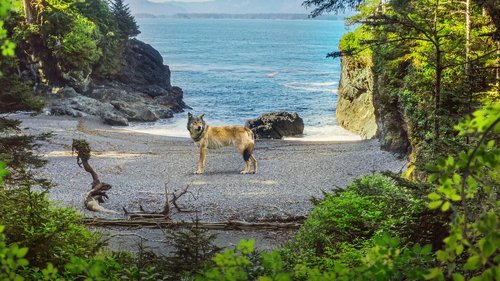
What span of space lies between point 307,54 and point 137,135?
267ft

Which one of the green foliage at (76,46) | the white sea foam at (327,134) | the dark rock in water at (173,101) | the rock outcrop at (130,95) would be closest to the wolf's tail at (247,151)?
the white sea foam at (327,134)

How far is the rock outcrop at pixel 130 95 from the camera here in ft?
109

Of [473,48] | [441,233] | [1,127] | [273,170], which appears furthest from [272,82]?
[441,233]

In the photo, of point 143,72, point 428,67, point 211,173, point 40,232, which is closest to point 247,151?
point 211,173

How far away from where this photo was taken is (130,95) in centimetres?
3991

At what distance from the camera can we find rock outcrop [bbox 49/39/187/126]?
33.1m

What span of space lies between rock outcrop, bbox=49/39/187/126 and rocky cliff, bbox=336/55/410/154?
1289 cm

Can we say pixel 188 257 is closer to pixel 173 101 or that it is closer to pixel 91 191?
pixel 91 191

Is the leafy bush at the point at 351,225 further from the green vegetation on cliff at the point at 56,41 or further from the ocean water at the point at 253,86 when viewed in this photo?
the green vegetation on cliff at the point at 56,41

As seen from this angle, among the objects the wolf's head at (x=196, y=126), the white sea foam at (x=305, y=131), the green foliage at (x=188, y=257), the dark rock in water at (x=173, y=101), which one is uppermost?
the green foliage at (x=188, y=257)

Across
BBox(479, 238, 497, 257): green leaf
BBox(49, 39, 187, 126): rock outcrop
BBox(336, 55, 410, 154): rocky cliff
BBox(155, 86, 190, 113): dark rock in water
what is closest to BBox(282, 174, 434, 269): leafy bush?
BBox(479, 238, 497, 257): green leaf

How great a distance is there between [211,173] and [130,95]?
23.1 m

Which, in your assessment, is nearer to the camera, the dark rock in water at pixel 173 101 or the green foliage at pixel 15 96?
the green foliage at pixel 15 96

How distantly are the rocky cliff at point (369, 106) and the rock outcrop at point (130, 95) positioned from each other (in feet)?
42.3
